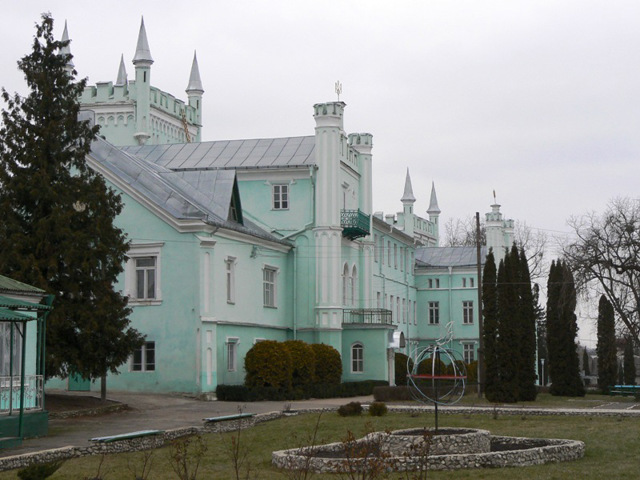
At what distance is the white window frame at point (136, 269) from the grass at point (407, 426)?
33.6ft

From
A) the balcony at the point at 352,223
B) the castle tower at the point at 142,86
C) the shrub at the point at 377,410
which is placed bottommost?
the shrub at the point at 377,410

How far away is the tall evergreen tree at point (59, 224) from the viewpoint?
2695cm

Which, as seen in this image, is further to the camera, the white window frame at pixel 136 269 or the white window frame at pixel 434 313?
the white window frame at pixel 434 313

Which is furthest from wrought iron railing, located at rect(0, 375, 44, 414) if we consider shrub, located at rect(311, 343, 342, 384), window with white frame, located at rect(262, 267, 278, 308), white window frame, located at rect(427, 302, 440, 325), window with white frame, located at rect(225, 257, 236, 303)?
white window frame, located at rect(427, 302, 440, 325)

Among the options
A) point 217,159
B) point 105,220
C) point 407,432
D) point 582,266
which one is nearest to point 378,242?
point 217,159

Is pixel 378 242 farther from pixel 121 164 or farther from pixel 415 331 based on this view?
pixel 121 164

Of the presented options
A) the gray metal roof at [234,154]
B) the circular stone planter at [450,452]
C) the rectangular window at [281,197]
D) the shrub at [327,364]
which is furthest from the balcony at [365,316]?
the circular stone planter at [450,452]

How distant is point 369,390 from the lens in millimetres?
42000

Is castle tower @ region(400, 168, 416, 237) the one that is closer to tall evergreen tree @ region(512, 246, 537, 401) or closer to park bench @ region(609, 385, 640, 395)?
park bench @ region(609, 385, 640, 395)

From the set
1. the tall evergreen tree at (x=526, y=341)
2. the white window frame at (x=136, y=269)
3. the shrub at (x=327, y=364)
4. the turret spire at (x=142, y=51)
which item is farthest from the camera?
the turret spire at (x=142, y=51)

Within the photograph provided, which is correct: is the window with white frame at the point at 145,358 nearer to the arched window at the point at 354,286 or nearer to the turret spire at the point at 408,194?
the arched window at the point at 354,286

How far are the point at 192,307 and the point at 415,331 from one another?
31.8 meters

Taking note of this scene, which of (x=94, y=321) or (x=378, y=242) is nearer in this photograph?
(x=94, y=321)

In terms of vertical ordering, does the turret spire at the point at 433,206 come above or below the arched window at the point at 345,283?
above
